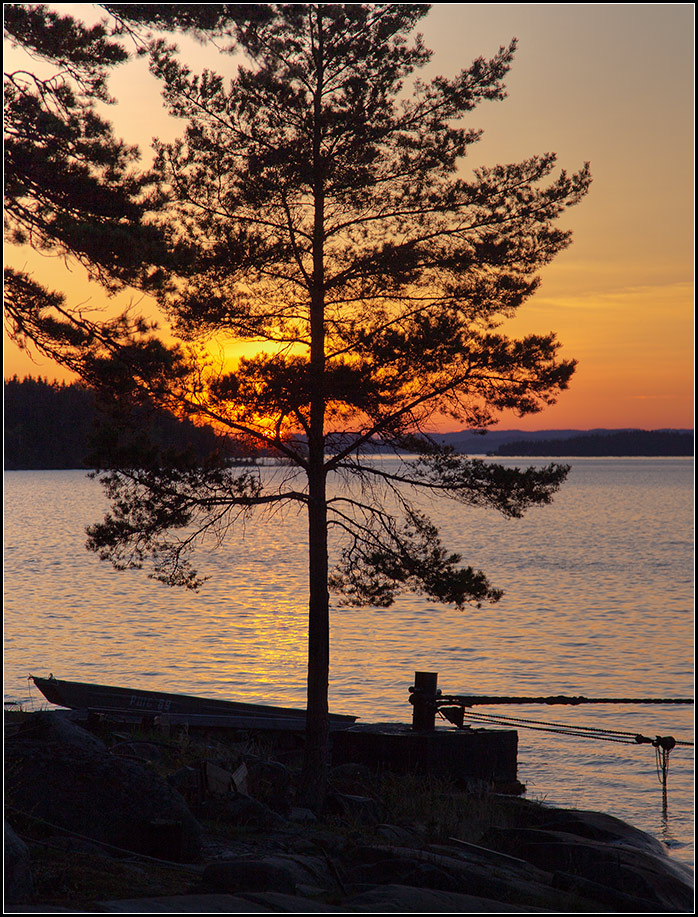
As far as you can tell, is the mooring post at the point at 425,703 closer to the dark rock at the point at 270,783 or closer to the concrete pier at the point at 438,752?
the concrete pier at the point at 438,752

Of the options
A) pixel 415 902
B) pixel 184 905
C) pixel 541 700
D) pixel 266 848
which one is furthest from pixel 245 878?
pixel 541 700

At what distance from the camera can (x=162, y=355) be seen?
11641mm

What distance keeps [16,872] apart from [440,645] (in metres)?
30.0

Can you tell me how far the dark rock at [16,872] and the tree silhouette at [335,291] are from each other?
821 cm

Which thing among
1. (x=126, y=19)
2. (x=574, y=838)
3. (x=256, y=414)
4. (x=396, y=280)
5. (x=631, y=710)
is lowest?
(x=631, y=710)

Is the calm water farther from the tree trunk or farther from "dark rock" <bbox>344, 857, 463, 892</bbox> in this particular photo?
"dark rock" <bbox>344, 857, 463, 892</bbox>

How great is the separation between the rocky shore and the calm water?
16.9ft

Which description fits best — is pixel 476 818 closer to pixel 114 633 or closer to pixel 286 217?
pixel 286 217

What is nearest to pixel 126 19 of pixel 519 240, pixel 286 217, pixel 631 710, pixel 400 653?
pixel 286 217

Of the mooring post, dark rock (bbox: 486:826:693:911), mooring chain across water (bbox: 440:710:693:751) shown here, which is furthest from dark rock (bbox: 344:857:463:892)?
the mooring post

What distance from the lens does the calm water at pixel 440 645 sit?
74.4 feet

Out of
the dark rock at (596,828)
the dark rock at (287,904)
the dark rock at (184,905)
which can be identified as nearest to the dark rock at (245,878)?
the dark rock at (287,904)

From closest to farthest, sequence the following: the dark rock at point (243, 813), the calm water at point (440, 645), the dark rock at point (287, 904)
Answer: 1. the dark rock at point (287, 904)
2. the dark rock at point (243, 813)
3. the calm water at point (440, 645)

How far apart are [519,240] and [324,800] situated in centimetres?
1015
